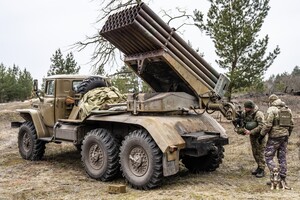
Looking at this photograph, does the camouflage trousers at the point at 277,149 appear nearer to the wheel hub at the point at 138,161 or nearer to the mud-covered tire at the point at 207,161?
the mud-covered tire at the point at 207,161

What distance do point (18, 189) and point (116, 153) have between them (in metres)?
1.96

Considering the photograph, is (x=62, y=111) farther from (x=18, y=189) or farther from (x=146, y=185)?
(x=146, y=185)

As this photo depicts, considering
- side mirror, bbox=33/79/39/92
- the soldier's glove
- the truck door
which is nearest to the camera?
the soldier's glove

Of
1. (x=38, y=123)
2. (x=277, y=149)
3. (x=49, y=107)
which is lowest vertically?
(x=277, y=149)

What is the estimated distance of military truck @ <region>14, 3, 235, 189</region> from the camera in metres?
7.16

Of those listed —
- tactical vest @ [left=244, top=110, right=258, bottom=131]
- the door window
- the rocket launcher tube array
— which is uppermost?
the rocket launcher tube array

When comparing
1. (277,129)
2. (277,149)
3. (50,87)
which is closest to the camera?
(277,129)

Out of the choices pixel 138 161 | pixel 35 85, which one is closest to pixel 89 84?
pixel 35 85

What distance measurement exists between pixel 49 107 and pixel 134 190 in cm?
397

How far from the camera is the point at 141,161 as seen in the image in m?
7.32

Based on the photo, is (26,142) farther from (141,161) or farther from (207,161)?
(207,161)

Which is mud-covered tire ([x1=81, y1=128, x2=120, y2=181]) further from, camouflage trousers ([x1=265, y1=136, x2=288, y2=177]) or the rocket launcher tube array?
camouflage trousers ([x1=265, y1=136, x2=288, y2=177])

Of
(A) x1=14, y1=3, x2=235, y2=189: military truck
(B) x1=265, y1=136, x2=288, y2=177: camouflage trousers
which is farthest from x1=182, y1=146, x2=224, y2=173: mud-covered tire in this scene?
(B) x1=265, y1=136, x2=288, y2=177: camouflage trousers

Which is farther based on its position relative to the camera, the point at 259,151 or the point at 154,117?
the point at 259,151
